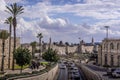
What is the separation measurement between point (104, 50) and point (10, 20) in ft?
127

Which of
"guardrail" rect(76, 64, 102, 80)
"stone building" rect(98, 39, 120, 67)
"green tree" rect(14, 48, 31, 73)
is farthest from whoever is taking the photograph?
"stone building" rect(98, 39, 120, 67)

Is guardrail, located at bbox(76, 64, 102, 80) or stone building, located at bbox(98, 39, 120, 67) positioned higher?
stone building, located at bbox(98, 39, 120, 67)

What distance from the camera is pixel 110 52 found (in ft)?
340

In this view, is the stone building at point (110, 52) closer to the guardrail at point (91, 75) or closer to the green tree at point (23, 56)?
the guardrail at point (91, 75)

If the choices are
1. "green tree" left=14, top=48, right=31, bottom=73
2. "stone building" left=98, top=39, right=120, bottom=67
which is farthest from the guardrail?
"stone building" left=98, top=39, right=120, bottom=67

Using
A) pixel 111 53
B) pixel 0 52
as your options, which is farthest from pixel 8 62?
pixel 111 53

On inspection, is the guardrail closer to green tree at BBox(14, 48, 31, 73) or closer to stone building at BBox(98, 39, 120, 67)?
green tree at BBox(14, 48, 31, 73)

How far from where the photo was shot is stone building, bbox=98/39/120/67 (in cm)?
10093

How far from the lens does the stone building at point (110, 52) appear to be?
331 feet

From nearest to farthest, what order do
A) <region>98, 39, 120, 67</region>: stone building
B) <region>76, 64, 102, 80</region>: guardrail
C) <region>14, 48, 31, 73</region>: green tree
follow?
<region>76, 64, 102, 80</region>: guardrail
<region>14, 48, 31, 73</region>: green tree
<region>98, 39, 120, 67</region>: stone building

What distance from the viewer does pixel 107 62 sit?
103875 mm

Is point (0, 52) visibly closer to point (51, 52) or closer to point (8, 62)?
point (8, 62)

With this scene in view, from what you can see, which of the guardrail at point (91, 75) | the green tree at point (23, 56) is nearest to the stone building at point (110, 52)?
the guardrail at point (91, 75)

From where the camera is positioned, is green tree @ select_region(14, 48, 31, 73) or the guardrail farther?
green tree @ select_region(14, 48, 31, 73)
